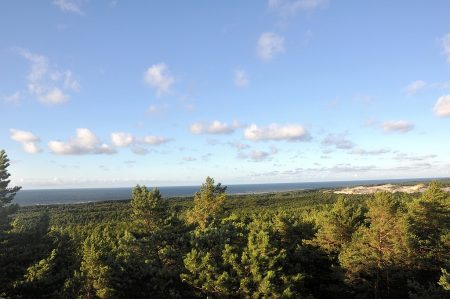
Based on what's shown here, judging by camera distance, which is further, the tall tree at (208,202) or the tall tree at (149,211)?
the tall tree at (208,202)

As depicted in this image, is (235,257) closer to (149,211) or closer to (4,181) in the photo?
(149,211)

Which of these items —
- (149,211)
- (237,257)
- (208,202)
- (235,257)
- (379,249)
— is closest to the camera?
(235,257)

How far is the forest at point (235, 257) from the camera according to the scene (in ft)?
88.5

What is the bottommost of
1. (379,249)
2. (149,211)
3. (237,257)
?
(379,249)

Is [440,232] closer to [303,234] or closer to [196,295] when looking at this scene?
[303,234]

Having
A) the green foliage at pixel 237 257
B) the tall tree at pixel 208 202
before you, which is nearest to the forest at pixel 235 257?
the green foliage at pixel 237 257

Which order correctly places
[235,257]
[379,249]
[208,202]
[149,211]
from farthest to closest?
1. [208,202]
2. [149,211]
3. [379,249]
4. [235,257]

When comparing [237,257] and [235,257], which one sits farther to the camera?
[237,257]

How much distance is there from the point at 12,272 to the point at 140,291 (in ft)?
33.5

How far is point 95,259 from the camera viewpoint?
26844 mm

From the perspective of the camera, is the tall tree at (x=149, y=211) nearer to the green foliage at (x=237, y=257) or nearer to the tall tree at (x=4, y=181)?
the green foliage at (x=237, y=257)

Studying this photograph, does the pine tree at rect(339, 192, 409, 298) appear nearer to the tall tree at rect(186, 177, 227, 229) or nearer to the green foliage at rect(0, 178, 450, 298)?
the green foliage at rect(0, 178, 450, 298)

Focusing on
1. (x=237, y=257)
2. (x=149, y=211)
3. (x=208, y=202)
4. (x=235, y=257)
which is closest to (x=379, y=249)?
(x=237, y=257)

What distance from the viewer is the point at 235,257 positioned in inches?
1086
